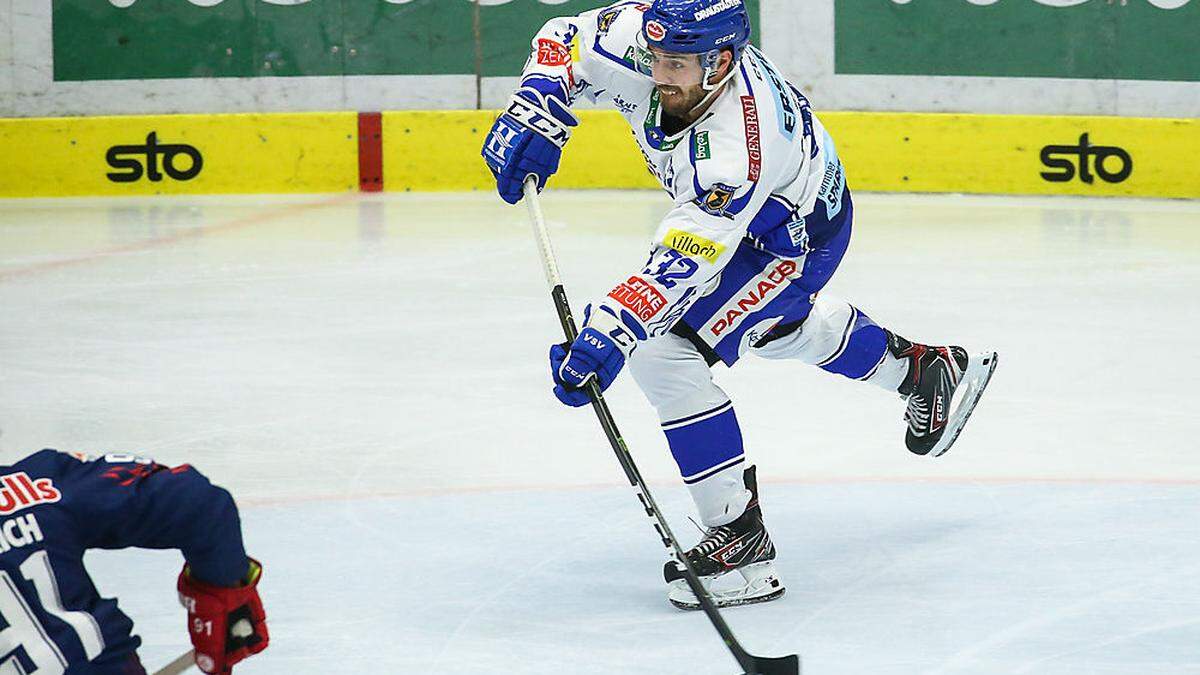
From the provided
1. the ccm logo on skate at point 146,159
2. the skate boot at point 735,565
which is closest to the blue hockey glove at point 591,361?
the skate boot at point 735,565

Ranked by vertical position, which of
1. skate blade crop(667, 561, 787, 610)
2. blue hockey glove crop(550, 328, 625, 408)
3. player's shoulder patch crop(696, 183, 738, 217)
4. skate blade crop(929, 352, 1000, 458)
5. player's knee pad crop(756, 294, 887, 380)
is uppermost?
player's shoulder patch crop(696, 183, 738, 217)

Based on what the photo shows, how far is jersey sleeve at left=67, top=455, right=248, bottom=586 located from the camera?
2.10 metres

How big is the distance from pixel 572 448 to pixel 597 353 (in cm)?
144

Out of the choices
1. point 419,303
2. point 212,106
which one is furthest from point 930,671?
point 212,106

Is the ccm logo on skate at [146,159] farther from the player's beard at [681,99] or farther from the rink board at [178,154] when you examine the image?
the player's beard at [681,99]

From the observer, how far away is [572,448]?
458cm

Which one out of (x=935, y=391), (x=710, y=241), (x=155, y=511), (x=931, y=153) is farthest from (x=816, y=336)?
(x=931, y=153)

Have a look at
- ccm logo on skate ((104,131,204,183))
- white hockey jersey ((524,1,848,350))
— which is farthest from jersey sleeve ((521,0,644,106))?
ccm logo on skate ((104,131,204,183))

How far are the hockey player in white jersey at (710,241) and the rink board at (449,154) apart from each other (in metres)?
5.60

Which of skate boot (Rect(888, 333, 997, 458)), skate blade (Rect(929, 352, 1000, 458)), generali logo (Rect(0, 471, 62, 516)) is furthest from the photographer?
skate blade (Rect(929, 352, 1000, 458))

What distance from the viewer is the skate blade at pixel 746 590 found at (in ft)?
11.3

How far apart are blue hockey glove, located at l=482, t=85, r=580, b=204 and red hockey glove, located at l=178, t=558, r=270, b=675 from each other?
1.66 metres

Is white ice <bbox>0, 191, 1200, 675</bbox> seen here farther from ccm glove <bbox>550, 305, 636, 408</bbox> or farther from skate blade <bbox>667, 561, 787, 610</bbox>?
ccm glove <bbox>550, 305, 636, 408</bbox>

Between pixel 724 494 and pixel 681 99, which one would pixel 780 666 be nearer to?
pixel 724 494
